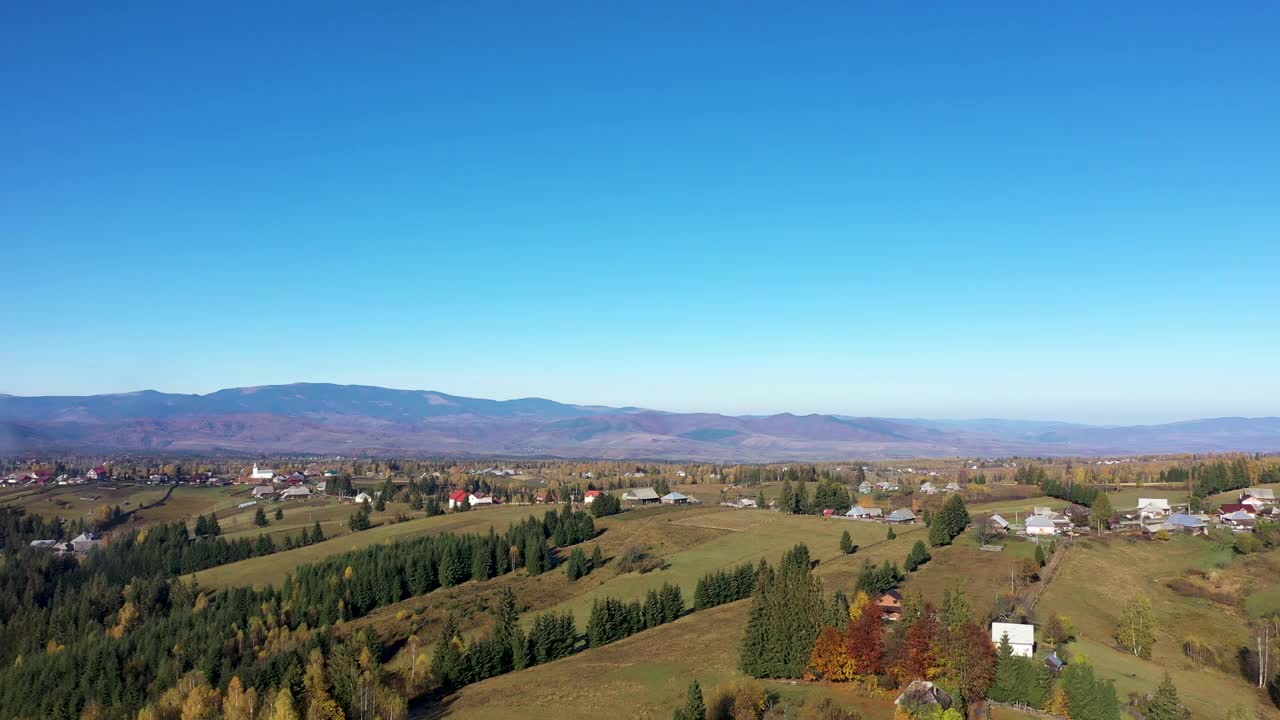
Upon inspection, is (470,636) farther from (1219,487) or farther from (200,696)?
(1219,487)

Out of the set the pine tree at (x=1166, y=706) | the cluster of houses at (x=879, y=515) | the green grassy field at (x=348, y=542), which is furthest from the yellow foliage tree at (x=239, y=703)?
the cluster of houses at (x=879, y=515)

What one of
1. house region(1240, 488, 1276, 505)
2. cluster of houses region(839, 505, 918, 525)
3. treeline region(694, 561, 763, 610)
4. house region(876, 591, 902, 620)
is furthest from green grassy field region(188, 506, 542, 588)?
house region(1240, 488, 1276, 505)

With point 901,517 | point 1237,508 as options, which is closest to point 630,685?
point 901,517

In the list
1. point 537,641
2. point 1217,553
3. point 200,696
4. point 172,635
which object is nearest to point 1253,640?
point 1217,553

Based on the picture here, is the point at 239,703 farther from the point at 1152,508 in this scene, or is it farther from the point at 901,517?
the point at 1152,508

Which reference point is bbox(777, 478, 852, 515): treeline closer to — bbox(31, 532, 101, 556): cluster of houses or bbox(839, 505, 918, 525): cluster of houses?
bbox(839, 505, 918, 525): cluster of houses
